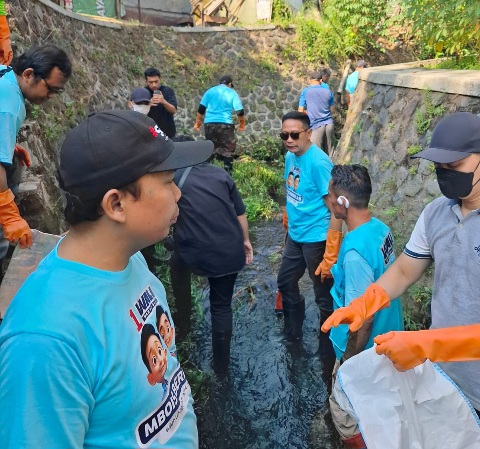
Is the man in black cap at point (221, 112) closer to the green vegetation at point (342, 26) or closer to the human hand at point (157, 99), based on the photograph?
the human hand at point (157, 99)

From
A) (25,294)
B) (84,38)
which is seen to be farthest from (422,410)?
(84,38)

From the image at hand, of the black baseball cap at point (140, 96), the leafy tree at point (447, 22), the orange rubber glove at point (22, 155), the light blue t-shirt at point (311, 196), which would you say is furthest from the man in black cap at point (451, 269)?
the black baseball cap at point (140, 96)

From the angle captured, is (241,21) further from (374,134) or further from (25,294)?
(25,294)

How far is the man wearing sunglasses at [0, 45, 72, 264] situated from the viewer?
9.30ft

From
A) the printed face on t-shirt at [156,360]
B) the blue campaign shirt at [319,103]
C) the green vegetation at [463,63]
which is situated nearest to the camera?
the printed face on t-shirt at [156,360]

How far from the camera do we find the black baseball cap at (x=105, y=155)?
1174 millimetres

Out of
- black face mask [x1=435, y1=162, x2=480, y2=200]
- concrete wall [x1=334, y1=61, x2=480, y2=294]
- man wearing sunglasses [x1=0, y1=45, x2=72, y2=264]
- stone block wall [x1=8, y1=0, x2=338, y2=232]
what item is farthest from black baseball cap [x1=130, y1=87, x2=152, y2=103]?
black face mask [x1=435, y1=162, x2=480, y2=200]

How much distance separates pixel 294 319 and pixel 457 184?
94.3 inches

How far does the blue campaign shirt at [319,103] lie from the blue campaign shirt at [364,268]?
693 cm

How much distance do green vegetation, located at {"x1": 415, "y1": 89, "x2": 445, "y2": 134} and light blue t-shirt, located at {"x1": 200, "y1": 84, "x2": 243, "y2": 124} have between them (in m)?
4.41

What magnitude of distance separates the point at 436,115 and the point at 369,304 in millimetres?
2866

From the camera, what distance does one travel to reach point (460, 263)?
2023mm

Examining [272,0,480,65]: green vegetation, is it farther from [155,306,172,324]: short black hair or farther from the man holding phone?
[155,306,172,324]: short black hair

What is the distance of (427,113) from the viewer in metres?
4.55
